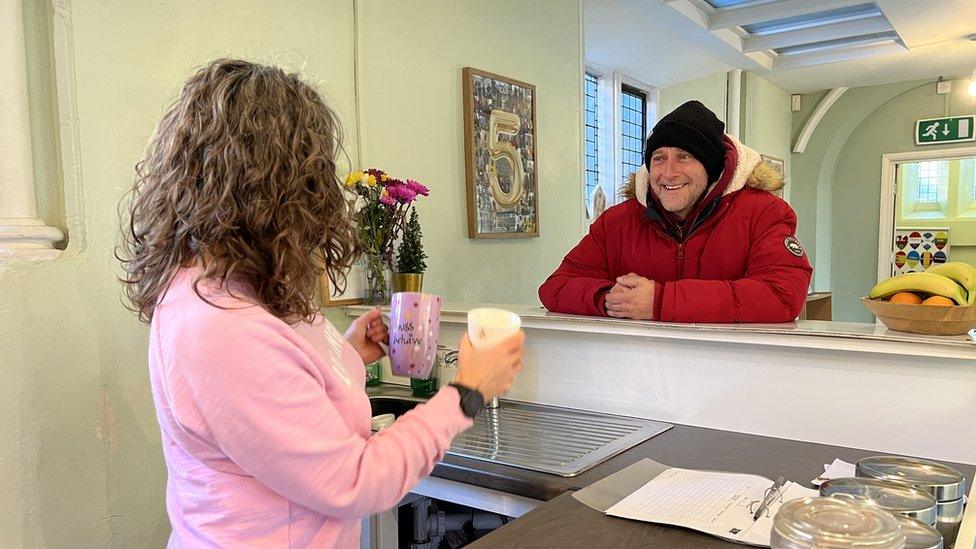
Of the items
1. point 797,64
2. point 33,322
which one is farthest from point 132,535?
point 797,64

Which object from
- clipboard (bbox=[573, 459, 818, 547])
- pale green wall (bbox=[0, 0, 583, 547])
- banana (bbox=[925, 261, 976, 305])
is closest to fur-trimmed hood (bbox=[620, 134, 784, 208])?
banana (bbox=[925, 261, 976, 305])

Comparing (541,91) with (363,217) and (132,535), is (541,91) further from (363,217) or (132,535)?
(132,535)

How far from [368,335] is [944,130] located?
21.4ft

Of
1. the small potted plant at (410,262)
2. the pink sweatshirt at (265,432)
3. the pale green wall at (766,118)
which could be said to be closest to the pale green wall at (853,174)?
the pale green wall at (766,118)

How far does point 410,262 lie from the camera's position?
2186mm

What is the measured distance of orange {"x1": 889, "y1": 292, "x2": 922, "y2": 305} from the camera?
4.38 feet

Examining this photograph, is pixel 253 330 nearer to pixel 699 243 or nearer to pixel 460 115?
pixel 699 243

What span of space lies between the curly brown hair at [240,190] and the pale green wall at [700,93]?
15.9ft

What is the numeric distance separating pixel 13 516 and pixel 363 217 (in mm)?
1132

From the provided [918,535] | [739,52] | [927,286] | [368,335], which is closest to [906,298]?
[927,286]

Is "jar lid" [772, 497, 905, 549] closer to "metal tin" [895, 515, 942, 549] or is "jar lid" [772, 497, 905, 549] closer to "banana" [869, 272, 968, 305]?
"metal tin" [895, 515, 942, 549]

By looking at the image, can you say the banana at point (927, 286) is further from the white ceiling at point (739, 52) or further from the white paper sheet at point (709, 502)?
the white ceiling at point (739, 52)

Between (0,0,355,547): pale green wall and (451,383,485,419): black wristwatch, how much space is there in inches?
34.6

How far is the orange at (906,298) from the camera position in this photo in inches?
52.5
